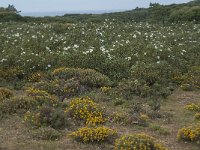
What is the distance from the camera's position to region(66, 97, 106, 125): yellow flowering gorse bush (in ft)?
33.7

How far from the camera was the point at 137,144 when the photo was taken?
8.32m

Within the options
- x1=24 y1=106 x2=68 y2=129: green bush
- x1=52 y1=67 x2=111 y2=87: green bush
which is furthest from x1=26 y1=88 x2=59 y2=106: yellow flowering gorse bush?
x1=52 y1=67 x2=111 y2=87: green bush

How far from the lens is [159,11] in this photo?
3794 centimetres

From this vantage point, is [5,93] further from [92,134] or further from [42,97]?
[92,134]

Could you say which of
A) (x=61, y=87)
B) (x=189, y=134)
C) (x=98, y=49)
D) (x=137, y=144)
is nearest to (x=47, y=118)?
(x=137, y=144)

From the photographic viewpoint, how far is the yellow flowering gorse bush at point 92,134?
905cm

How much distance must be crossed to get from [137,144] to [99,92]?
5000 millimetres

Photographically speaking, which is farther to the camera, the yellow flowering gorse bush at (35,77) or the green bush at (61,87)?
the yellow flowering gorse bush at (35,77)

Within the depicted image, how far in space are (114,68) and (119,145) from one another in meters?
7.11

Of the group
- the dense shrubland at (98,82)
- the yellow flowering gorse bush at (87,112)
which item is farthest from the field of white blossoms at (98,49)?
the yellow flowering gorse bush at (87,112)

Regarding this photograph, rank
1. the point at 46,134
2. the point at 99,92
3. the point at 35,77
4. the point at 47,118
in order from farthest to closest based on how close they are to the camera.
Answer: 1. the point at 35,77
2. the point at 99,92
3. the point at 47,118
4. the point at 46,134

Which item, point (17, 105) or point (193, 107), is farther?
point (193, 107)

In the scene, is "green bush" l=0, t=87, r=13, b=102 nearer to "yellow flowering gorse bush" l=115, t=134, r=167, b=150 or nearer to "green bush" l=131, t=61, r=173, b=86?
"green bush" l=131, t=61, r=173, b=86

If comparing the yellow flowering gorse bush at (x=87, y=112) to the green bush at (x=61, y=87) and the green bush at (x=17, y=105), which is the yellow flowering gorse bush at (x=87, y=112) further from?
the green bush at (x=61, y=87)
